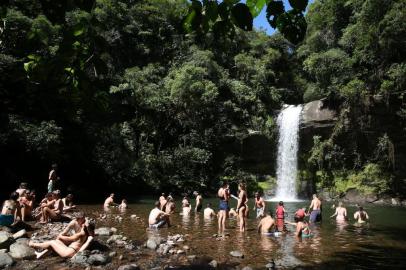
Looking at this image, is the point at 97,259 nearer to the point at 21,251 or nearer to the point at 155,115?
the point at 21,251

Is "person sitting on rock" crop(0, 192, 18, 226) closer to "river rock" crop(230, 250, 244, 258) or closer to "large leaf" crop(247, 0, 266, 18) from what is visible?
"river rock" crop(230, 250, 244, 258)

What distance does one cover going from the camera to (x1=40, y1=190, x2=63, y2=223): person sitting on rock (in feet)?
41.5

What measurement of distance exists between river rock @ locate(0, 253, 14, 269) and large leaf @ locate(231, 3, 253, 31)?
698 centimetres

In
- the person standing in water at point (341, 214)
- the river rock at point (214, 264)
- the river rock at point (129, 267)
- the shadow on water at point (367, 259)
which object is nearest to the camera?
the river rock at point (129, 267)

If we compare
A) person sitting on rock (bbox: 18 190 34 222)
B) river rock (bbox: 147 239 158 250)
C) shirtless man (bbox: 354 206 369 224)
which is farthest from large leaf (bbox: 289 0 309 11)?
shirtless man (bbox: 354 206 369 224)

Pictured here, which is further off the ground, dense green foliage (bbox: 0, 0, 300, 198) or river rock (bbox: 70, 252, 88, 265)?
dense green foliage (bbox: 0, 0, 300, 198)

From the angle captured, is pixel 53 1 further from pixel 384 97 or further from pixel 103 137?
pixel 384 97

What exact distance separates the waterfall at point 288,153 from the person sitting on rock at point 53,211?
19.6 metres

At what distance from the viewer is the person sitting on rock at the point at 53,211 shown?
1266 centimetres

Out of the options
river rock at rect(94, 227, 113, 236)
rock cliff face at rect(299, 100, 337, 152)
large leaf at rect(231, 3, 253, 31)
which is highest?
rock cliff face at rect(299, 100, 337, 152)

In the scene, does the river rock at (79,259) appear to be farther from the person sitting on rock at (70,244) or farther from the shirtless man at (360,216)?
the shirtless man at (360,216)

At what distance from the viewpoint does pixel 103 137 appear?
25.5 metres

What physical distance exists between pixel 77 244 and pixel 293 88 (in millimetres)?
34012

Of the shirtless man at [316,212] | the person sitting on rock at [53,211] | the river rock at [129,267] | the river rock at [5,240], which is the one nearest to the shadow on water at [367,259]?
the river rock at [129,267]
